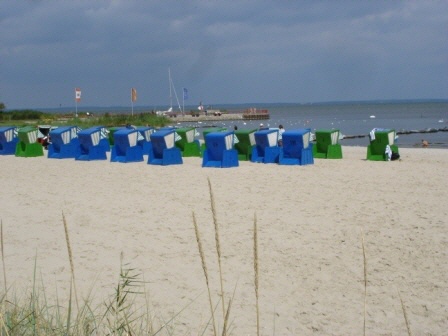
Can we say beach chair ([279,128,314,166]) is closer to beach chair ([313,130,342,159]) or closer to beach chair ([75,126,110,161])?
beach chair ([313,130,342,159])

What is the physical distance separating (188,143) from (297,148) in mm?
3739

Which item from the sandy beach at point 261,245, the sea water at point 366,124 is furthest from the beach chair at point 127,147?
the sea water at point 366,124

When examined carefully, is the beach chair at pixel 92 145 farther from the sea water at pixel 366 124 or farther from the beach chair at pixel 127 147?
the sea water at pixel 366 124

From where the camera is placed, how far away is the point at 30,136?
17609mm

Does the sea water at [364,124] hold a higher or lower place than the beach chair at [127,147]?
lower

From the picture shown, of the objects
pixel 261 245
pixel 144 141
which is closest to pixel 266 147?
pixel 144 141

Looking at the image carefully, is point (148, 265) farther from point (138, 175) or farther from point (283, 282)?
point (138, 175)

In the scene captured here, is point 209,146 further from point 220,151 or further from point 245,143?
point 245,143

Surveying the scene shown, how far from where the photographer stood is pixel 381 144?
49.1 feet

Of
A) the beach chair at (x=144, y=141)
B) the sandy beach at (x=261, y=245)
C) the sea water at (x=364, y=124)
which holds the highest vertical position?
the beach chair at (x=144, y=141)

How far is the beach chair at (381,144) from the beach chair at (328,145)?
0.81 m

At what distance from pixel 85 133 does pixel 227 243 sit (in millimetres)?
10160

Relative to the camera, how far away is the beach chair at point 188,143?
16750mm

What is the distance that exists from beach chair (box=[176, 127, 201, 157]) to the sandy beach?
4.74 m
